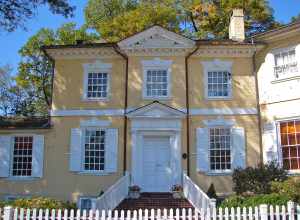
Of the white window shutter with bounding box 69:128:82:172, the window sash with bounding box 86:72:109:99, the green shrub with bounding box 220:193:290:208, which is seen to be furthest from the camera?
the window sash with bounding box 86:72:109:99

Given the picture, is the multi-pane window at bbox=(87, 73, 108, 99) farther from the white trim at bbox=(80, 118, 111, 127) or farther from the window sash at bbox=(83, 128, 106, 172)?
the window sash at bbox=(83, 128, 106, 172)

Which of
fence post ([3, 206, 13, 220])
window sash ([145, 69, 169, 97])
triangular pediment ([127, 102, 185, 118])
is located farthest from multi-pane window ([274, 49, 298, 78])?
fence post ([3, 206, 13, 220])

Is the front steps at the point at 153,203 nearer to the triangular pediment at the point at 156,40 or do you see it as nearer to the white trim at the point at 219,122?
the white trim at the point at 219,122

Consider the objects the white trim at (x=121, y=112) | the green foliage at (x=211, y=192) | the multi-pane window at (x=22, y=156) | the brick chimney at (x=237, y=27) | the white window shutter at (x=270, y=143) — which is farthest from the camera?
the brick chimney at (x=237, y=27)

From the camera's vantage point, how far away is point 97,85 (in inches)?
755

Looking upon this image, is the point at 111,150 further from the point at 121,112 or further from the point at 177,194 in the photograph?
the point at 177,194

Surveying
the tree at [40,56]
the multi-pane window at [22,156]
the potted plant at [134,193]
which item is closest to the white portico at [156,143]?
the potted plant at [134,193]

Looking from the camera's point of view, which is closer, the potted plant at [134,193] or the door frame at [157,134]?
the potted plant at [134,193]

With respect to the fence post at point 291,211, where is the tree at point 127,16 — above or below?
above

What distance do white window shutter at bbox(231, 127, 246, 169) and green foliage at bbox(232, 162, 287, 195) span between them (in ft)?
4.86

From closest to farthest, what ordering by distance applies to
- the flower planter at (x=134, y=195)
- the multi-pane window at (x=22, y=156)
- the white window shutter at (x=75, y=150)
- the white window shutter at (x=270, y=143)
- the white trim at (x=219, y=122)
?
the flower planter at (x=134, y=195), the white window shutter at (x=270, y=143), the white window shutter at (x=75, y=150), the white trim at (x=219, y=122), the multi-pane window at (x=22, y=156)

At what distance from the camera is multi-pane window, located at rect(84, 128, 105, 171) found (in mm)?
18359

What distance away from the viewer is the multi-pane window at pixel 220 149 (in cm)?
1811

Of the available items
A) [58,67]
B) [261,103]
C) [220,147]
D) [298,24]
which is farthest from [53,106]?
[298,24]
